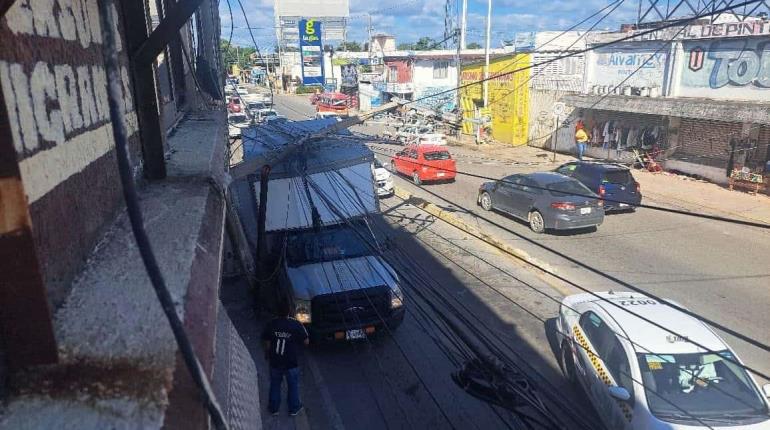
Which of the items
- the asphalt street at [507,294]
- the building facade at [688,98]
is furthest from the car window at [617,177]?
the building facade at [688,98]

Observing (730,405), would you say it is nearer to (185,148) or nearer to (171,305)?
(185,148)

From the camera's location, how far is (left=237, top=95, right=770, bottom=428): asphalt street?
706 cm

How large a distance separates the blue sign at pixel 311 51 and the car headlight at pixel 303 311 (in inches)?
2022

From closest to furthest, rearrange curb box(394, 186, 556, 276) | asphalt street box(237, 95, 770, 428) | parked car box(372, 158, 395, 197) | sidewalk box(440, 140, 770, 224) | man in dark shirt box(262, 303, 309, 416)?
man in dark shirt box(262, 303, 309, 416) < asphalt street box(237, 95, 770, 428) < curb box(394, 186, 556, 276) < sidewalk box(440, 140, 770, 224) < parked car box(372, 158, 395, 197)

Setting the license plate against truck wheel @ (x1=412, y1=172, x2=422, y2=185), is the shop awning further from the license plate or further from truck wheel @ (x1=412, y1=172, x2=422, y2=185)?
the license plate

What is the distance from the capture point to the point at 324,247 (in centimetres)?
971

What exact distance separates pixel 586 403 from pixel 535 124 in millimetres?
23914

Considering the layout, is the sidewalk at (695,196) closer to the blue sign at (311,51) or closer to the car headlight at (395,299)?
the car headlight at (395,299)

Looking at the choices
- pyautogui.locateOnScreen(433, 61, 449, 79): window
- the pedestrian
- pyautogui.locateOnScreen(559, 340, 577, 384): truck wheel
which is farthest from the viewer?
pyautogui.locateOnScreen(433, 61, 449, 79): window

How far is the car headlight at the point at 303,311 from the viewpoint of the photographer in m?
8.45

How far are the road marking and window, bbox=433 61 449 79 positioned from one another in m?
39.6

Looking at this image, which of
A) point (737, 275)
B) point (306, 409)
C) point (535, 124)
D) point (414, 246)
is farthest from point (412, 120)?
point (306, 409)

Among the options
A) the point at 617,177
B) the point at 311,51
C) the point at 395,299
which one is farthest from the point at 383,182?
the point at 311,51

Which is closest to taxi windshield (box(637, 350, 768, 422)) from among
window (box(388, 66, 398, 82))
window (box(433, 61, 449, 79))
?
window (box(433, 61, 449, 79))
